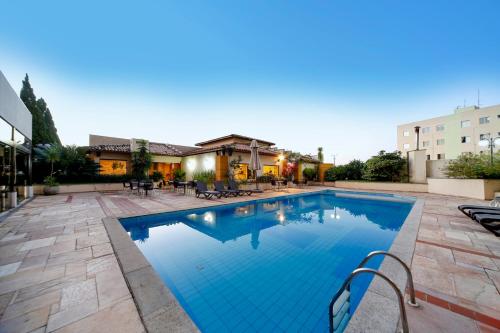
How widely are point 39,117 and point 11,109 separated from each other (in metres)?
22.7

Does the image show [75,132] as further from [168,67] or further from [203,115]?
[168,67]

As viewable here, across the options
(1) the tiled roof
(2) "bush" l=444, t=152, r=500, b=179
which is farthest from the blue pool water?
(1) the tiled roof

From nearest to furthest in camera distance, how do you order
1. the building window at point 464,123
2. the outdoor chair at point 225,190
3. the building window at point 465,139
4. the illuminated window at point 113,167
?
the outdoor chair at point 225,190, the illuminated window at point 113,167, the building window at point 465,139, the building window at point 464,123

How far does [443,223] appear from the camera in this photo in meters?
5.45

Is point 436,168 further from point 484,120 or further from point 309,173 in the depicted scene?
point 484,120

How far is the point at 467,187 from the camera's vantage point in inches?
421

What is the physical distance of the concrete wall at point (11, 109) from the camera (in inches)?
227

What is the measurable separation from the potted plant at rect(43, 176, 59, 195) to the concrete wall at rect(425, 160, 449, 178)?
26.9 meters

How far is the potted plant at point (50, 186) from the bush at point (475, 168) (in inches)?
1008

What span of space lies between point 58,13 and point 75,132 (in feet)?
69.7

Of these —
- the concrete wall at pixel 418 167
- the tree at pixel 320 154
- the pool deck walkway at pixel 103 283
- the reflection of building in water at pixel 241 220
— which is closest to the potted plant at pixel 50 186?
the pool deck walkway at pixel 103 283

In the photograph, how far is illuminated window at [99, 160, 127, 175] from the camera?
50.8ft

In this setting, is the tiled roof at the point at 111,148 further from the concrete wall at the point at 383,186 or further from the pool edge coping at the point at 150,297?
the concrete wall at the point at 383,186

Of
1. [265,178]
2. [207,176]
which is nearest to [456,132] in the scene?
[265,178]
